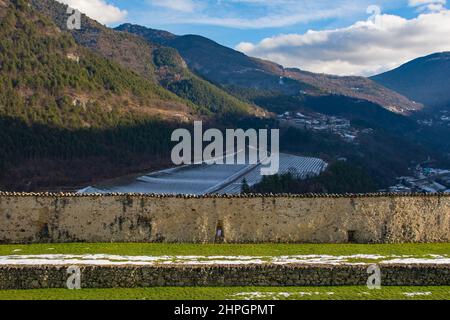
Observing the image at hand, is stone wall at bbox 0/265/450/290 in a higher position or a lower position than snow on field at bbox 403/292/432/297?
higher

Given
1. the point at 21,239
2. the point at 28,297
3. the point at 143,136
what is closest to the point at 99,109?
the point at 143,136

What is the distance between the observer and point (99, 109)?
125 meters

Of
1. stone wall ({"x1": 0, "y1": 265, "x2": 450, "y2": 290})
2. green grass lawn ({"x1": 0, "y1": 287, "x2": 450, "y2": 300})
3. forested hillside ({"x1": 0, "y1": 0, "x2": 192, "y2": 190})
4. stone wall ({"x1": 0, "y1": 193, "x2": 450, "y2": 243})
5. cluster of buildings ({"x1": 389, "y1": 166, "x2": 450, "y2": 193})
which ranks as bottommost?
cluster of buildings ({"x1": 389, "y1": 166, "x2": 450, "y2": 193})

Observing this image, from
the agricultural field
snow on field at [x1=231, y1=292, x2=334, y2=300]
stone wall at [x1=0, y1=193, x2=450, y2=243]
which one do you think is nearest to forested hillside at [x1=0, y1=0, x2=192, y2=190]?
stone wall at [x1=0, y1=193, x2=450, y2=243]

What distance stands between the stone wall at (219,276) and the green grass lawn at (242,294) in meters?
0.47

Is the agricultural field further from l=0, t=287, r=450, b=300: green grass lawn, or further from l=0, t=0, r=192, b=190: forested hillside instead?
l=0, t=0, r=192, b=190: forested hillside

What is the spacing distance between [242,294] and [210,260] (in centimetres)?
383

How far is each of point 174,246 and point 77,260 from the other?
18.6 ft

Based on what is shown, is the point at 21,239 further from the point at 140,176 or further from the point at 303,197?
the point at 140,176

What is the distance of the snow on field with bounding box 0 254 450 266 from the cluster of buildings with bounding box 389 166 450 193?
97717 millimetres

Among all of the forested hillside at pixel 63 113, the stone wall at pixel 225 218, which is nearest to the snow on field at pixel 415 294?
the stone wall at pixel 225 218

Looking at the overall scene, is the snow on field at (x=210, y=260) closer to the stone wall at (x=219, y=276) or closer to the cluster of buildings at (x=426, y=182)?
the stone wall at (x=219, y=276)

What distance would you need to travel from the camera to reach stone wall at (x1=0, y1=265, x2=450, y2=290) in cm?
2270

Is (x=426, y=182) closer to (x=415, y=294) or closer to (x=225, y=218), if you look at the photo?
(x=225, y=218)
